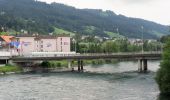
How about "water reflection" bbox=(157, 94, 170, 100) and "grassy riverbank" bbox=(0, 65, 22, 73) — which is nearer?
"water reflection" bbox=(157, 94, 170, 100)

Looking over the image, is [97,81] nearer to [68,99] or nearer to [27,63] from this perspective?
[68,99]

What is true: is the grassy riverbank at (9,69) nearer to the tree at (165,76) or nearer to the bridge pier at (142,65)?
the bridge pier at (142,65)

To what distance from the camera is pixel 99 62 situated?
18738 centimetres

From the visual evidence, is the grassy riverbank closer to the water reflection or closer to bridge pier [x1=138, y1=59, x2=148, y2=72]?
bridge pier [x1=138, y1=59, x2=148, y2=72]

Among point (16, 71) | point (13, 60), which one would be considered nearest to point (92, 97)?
point (16, 71)

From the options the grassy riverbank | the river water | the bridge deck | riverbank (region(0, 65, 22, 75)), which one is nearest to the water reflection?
the river water

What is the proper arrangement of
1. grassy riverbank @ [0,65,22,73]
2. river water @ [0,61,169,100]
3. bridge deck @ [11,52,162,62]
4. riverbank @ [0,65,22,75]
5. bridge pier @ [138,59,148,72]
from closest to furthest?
river water @ [0,61,169,100], riverbank @ [0,65,22,75], grassy riverbank @ [0,65,22,73], bridge pier @ [138,59,148,72], bridge deck @ [11,52,162,62]

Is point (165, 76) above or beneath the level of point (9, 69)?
above

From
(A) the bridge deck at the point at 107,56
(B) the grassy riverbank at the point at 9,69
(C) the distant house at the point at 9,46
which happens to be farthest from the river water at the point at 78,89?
(C) the distant house at the point at 9,46

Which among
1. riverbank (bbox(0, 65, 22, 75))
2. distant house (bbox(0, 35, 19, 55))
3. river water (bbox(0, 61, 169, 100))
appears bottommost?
river water (bbox(0, 61, 169, 100))

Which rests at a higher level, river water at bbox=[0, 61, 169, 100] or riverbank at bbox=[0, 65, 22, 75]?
riverbank at bbox=[0, 65, 22, 75]

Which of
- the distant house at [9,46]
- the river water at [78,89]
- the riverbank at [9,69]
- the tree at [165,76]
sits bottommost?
the river water at [78,89]

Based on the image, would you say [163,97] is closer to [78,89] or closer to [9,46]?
[78,89]

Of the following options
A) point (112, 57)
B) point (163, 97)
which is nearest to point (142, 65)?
point (112, 57)
